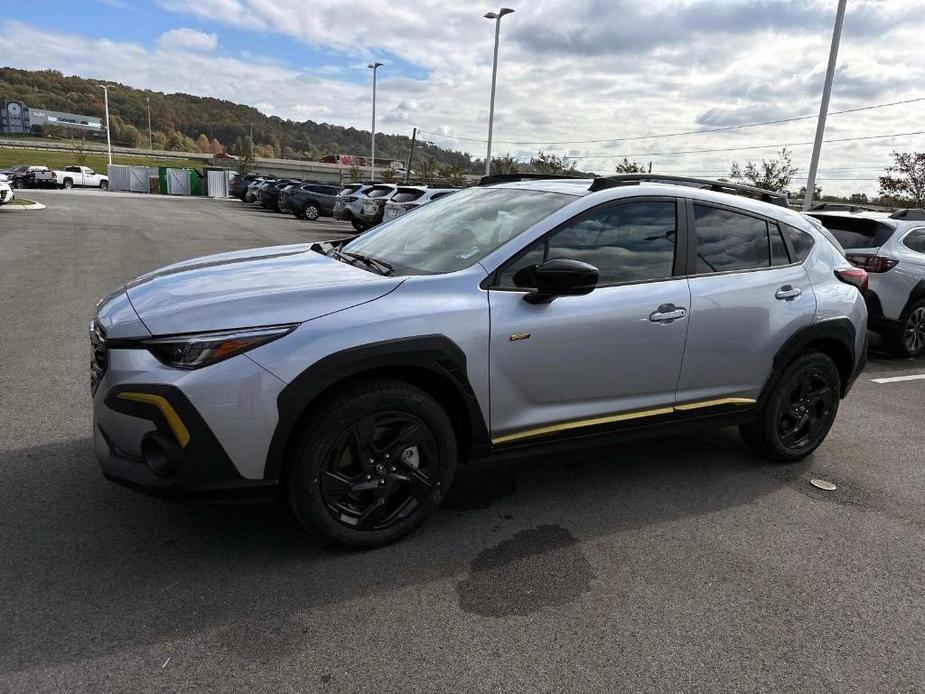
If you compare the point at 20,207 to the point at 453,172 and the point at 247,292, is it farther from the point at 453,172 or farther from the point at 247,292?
the point at 453,172

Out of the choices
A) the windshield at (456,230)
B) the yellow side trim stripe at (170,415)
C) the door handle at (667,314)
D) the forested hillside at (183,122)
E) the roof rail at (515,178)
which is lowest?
the yellow side trim stripe at (170,415)

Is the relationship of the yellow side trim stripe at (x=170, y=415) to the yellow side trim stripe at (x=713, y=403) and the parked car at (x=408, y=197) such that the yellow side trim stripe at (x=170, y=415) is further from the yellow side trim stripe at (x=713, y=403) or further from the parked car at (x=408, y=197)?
the parked car at (x=408, y=197)

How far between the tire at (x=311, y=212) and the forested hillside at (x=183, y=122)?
299 ft

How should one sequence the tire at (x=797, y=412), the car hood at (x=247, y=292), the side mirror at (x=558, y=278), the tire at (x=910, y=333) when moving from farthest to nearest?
the tire at (x=910, y=333) < the tire at (x=797, y=412) < the side mirror at (x=558, y=278) < the car hood at (x=247, y=292)

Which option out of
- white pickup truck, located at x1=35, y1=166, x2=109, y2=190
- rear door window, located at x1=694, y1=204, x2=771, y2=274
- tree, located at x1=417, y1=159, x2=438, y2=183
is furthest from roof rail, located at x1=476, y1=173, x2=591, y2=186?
tree, located at x1=417, y1=159, x2=438, y2=183

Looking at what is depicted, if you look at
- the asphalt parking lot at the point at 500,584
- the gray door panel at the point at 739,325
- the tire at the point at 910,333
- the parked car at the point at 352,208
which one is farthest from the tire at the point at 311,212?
the gray door panel at the point at 739,325

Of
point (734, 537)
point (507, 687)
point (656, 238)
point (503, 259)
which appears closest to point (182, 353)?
point (503, 259)

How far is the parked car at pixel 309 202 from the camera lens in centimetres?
2905

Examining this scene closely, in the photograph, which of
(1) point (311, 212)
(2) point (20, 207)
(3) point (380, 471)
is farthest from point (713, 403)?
(1) point (311, 212)

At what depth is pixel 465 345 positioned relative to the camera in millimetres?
3072

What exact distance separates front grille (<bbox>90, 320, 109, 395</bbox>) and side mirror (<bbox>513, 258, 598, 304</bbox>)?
186 centimetres

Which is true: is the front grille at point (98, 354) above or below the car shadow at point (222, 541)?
above

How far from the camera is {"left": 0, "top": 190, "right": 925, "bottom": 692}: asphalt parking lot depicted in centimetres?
240

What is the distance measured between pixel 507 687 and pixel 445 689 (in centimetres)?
21
